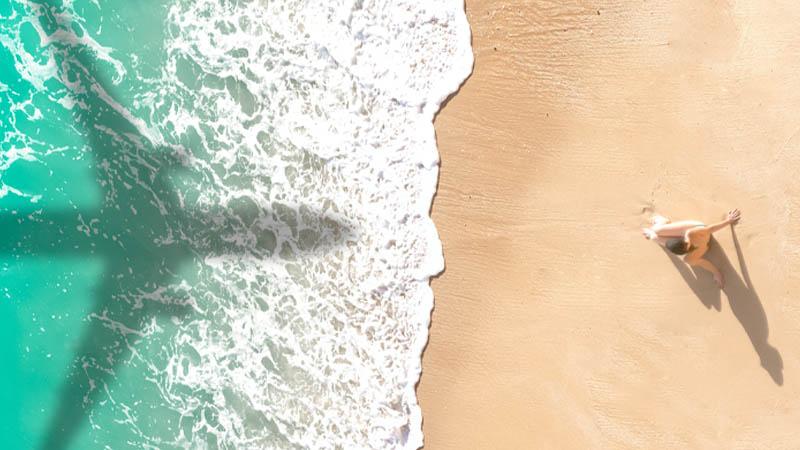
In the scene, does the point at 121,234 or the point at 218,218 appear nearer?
the point at 218,218

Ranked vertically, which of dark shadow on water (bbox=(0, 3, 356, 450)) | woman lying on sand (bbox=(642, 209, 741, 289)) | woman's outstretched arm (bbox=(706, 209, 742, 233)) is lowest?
dark shadow on water (bbox=(0, 3, 356, 450))

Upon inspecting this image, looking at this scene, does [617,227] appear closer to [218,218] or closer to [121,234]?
[218,218]

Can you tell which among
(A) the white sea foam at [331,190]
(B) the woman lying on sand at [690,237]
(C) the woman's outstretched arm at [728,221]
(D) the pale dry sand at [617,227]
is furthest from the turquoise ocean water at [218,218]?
(C) the woman's outstretched arm at [728,221]

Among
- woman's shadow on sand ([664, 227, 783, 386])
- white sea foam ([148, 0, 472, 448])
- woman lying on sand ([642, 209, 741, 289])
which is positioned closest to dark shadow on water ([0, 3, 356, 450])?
white sea foam ([148, 0, 472, 448])

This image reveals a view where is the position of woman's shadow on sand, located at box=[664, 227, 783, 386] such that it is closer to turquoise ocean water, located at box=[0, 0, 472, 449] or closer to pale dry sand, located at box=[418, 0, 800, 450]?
Result: pale dry sand, located at box=[418, 0, 800, 450]

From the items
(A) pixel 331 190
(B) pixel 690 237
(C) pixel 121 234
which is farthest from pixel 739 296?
(C) pixel 121 234

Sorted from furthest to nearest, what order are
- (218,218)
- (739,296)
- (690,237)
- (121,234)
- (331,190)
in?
(121,234)
(218,218)
(331,190)
(739,296)
(690,237)
